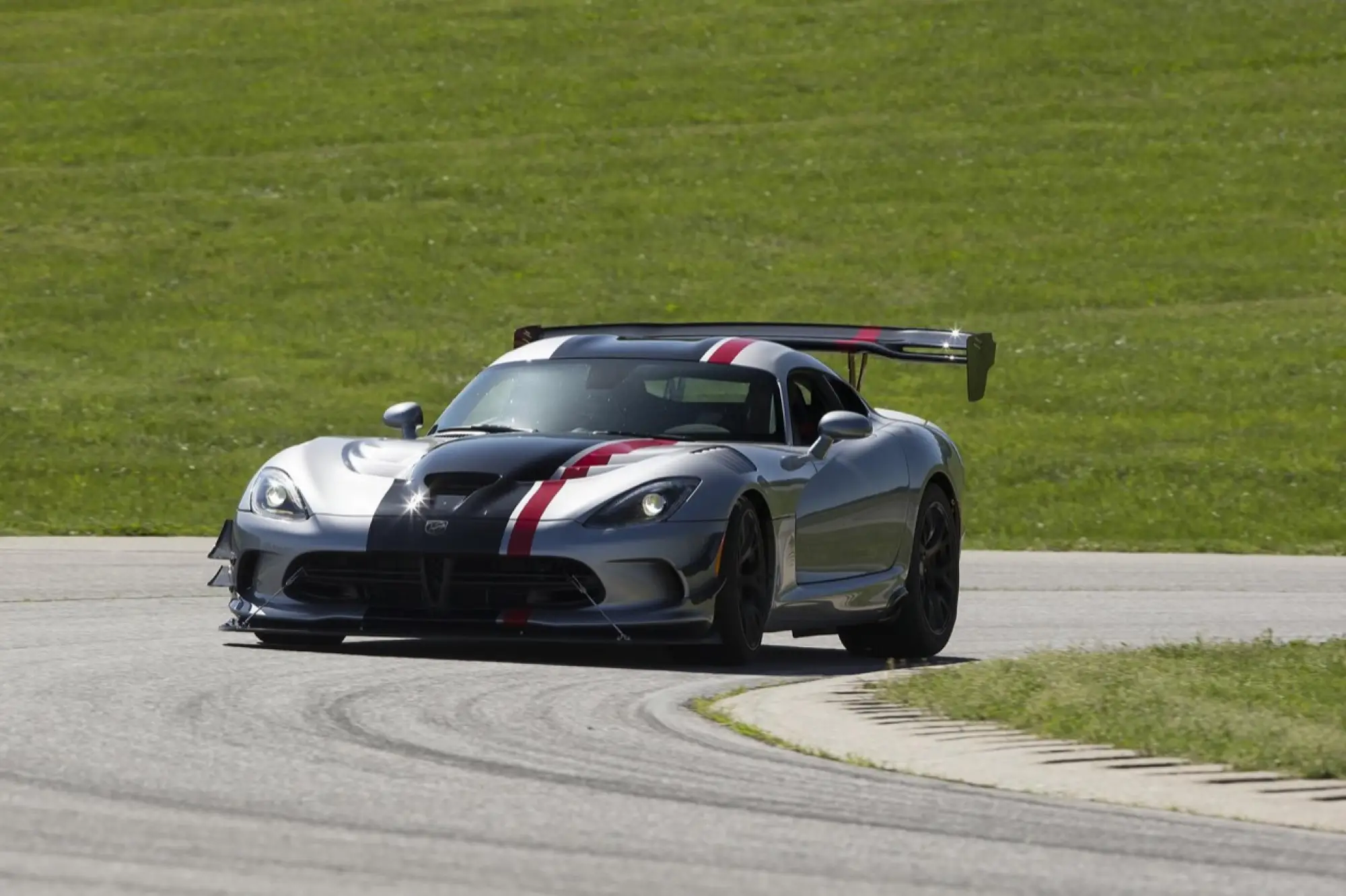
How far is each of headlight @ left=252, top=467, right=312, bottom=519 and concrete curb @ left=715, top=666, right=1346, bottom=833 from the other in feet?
7.54

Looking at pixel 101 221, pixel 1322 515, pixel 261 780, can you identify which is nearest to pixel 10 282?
pixel 101 221

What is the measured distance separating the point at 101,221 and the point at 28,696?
32.1m

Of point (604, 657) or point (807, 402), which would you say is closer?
point (604, 657)

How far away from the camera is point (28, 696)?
28.6 ft

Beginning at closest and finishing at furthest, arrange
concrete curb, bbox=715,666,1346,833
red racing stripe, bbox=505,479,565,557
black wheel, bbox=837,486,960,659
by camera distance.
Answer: concrete curb, bbox=715,666,1346,833 → red racing stripe, bbox=505,479,565,557 → black wheel, bbox=837,486,960,659

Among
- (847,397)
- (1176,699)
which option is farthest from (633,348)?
(1176,699)

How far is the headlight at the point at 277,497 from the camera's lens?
10.6 m

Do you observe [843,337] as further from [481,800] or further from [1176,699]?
[481,800]

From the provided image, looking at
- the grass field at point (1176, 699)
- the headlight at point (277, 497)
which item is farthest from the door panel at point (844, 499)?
the headlight at point (277, 497)

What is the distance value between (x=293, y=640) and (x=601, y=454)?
5.44 feet

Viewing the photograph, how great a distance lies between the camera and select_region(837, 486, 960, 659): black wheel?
479 inches

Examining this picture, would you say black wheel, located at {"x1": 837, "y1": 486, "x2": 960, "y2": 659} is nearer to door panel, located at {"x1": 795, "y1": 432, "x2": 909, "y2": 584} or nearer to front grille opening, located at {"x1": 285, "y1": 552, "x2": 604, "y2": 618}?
door panel, located at {"x1": 795, "y1": 432, "x2": 909, "y2": 584}

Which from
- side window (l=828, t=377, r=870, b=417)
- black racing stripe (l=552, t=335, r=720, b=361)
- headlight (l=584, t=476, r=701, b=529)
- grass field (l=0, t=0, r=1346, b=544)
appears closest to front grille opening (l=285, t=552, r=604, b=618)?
headlight (l=584, t=476, r=701, b=529)

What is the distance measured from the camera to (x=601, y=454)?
10625mm
